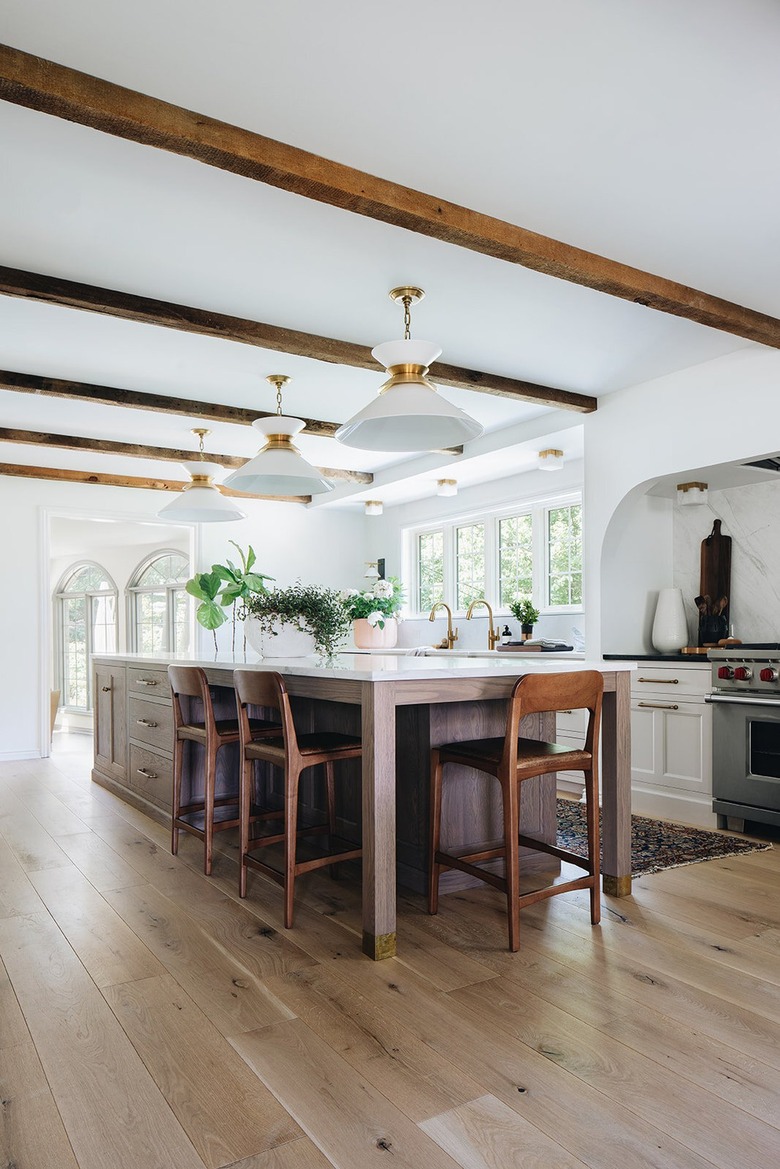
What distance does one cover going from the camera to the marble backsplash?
4.64 metres

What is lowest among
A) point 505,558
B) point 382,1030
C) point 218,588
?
point 382,1030

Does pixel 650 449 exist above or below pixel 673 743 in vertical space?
above

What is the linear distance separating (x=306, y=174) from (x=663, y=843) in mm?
3193

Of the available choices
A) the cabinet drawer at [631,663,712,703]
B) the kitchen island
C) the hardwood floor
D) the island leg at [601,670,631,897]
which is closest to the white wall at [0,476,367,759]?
the kitchen island

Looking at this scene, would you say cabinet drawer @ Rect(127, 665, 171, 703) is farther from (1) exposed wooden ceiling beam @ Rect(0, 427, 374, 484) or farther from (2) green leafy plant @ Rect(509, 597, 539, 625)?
(2) green leafy plant @ Rect(509, 597, 539, 625)

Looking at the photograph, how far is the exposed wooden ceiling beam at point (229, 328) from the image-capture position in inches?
130

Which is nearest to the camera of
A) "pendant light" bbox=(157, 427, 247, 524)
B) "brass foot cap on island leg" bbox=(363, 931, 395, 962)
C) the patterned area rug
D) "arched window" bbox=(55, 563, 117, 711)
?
"brass foot cap on island leg" bbox=(363, 931, 395, 962)

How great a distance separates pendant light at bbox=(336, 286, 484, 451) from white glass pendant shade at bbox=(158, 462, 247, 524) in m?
1.63

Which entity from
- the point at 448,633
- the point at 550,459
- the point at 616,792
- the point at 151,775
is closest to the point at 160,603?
the point at 448,633

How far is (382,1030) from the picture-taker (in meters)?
1.98

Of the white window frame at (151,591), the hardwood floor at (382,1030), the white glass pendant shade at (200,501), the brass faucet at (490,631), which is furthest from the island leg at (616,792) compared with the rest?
the white window frame at (151,591)

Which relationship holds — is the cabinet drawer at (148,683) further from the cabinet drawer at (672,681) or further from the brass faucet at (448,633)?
the brass faucet at (448,633)

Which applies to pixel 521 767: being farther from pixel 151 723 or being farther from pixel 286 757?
pixel 151 723

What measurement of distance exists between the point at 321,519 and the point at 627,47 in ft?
21.2
